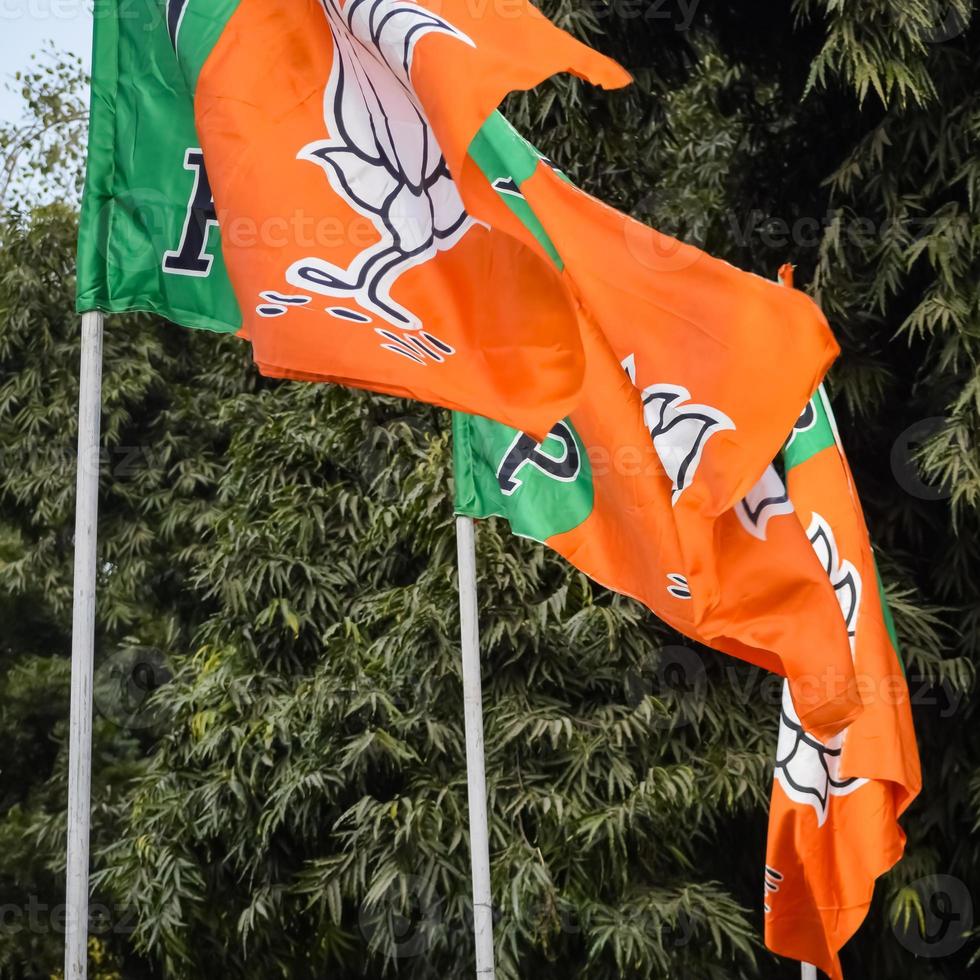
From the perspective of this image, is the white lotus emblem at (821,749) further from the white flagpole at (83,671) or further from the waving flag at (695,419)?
the white flagpole at (83,671)

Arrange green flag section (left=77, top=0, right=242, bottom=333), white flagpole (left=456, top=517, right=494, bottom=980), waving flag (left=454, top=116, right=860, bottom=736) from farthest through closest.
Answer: white flagpole (left=456, top=517, right=494, bottom=980), waving flag (left=454, top=116, right=860, bottom=736), green flag section (left=77, top=0, right=242, bottom=333)

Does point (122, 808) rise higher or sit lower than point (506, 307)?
lower

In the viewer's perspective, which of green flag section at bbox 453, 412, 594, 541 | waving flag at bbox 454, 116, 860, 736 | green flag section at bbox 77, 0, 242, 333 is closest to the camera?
green flag section at bbox 77, 0, 242, 333

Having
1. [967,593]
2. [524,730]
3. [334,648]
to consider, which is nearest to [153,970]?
[334,648]

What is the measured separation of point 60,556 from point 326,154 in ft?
28.0

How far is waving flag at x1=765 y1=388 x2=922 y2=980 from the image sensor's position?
15.5ft

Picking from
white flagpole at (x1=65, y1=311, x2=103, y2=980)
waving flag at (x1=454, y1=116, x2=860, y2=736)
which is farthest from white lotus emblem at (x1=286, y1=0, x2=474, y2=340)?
white flagpole at (x1=65, y1=311, x2=103, y2=980)

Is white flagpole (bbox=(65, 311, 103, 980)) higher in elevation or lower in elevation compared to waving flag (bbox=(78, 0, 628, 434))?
lower

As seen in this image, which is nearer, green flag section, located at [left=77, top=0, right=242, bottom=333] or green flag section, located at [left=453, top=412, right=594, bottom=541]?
green flag section, located at [left=77, top=0, right=242, bottom=333]

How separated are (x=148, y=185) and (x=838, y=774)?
2637 millimetres

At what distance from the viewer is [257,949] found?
284 inches

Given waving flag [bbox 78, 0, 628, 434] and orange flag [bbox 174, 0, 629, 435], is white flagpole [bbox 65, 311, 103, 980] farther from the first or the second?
orange flag [bbox 174, 0, 629, 435]

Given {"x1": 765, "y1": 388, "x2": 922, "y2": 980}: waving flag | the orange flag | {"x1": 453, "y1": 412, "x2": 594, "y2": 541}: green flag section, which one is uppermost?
the orange flag

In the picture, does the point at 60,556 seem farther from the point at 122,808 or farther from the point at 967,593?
the point at 967,593
